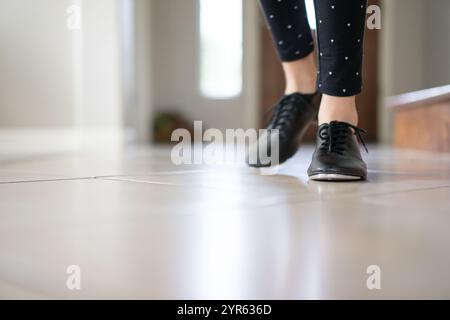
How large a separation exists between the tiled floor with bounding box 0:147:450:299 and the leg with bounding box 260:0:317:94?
1.44 ft

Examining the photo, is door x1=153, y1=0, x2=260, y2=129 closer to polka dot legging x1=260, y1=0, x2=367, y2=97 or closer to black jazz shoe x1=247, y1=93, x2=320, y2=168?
black jazz shoe x1=247, y1=93, x2=320, y2=168

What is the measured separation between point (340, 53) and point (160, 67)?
509 cm

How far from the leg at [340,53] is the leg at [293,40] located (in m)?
0.23

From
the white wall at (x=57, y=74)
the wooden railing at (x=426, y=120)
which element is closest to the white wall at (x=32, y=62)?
the white wall at (x=57, y=74)

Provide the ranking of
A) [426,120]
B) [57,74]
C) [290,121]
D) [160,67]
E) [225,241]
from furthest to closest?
1. [160,67]
2. [57,74]
3. [426,120]
4. [290,121]
5. [225,241]

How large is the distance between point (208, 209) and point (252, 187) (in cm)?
24

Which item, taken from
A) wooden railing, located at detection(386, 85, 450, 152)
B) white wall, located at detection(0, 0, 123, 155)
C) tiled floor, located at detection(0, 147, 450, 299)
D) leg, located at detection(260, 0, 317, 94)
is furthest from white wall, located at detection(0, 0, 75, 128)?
tiled floor, located at detection(0, 147, 450, 299)

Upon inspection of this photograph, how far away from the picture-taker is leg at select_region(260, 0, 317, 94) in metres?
1.24

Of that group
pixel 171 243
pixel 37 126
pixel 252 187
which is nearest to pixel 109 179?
pixel 252 187

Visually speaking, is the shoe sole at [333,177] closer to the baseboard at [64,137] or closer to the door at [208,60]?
the baseboard at [64,137]

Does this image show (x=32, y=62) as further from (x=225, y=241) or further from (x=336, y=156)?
(x=225, y=241)

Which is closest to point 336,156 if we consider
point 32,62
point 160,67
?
point 32,62

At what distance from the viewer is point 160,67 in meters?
5.96

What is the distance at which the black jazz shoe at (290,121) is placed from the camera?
1213mm
